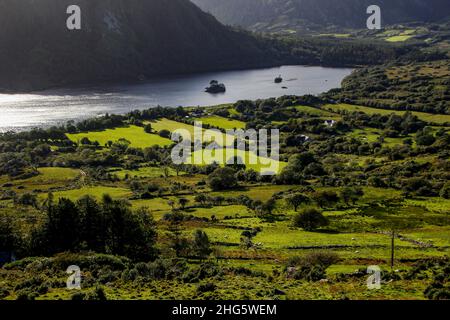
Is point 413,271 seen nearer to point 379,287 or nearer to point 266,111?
point 379,287

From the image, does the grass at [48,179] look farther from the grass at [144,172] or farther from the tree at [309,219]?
the tree at [309,219]

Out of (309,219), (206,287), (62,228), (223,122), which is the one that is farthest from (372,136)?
(206,287)

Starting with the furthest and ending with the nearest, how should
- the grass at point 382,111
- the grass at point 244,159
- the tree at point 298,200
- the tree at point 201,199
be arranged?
1. the grass at point 382,111
2. the grass at point 244,159
3. the tree at point 201,199
4. the tree at point 298,200

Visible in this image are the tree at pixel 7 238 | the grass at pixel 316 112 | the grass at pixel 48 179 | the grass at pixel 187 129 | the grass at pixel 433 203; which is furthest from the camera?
the grass at pixel 316 112

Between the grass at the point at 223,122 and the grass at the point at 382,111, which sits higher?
the grass at the point at 382,111

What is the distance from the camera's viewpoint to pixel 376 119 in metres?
143

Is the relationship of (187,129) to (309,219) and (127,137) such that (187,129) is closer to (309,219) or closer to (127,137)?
(127,137)

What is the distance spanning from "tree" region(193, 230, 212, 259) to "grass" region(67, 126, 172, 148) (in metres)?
72.2

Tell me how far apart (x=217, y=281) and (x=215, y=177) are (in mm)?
47434

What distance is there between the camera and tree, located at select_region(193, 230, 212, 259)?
2018 inches

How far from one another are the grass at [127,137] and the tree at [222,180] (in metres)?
36.7

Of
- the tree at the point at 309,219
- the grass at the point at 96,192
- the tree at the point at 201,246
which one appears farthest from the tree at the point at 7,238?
the tree at the point at 309,219

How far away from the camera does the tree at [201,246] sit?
51250 millimetres

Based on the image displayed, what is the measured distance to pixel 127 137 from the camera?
5143 inches
